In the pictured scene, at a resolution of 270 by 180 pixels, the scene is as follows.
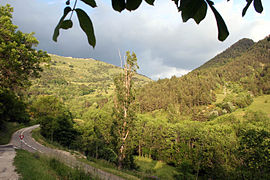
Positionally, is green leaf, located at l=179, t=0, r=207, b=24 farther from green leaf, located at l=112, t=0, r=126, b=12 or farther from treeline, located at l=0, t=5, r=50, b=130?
treeline, located at l=0, t=5, r=50, b=130

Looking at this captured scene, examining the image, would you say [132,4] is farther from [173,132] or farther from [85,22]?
[173,132]

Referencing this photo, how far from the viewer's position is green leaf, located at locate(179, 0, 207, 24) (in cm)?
64

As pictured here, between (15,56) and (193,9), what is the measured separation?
32.8 feet

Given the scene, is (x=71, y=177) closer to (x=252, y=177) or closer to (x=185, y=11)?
(x=185, y=11)

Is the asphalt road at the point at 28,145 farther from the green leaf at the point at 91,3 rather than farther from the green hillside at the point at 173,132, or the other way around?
the green leaf at the point at 91,3

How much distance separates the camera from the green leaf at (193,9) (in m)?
0.64

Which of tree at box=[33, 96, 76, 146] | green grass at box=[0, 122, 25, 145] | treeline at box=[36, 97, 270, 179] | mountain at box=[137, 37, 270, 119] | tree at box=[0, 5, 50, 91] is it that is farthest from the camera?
mountain at box=[137, 37, 270, 119]

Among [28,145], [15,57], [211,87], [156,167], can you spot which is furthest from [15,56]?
[211,87]

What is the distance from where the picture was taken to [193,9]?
0.66 meters

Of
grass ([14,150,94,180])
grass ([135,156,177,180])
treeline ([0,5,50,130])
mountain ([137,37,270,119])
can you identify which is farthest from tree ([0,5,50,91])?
mountain ([137,37,270,119])

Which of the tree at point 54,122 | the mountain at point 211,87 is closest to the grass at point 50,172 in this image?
the tree at point 54,122

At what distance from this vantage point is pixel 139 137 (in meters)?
51.2

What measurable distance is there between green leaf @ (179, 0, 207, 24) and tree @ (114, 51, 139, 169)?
15.8 m

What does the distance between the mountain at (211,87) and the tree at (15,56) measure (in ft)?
266
